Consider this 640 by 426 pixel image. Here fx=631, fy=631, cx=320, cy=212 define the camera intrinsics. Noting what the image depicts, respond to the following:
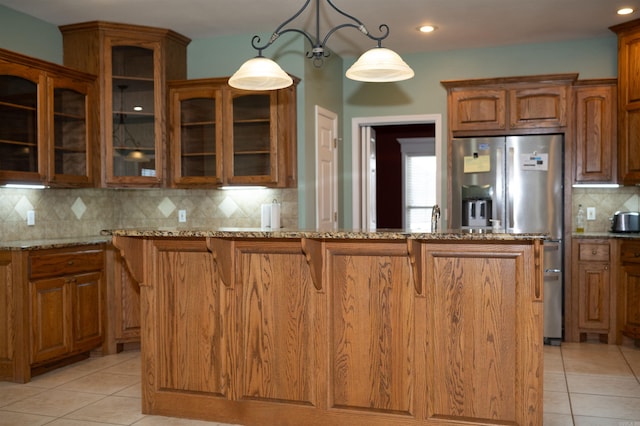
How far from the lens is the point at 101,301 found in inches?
194

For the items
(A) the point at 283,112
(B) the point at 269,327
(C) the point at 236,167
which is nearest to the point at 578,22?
(A) the point at 283,112

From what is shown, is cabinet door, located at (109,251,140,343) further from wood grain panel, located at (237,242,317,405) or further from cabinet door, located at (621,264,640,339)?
cabinet door, located at (621,264,640,339)

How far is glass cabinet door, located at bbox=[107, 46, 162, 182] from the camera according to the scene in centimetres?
520

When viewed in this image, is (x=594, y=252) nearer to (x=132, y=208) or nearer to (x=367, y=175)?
(x=367, y=175)

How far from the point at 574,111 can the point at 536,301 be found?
123 inches

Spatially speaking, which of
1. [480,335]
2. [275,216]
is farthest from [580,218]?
[480,335]

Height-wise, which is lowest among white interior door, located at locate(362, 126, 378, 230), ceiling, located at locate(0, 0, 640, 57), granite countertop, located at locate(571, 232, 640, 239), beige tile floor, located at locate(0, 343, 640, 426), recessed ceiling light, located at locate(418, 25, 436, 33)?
beige tile floor, located at locate(0, 343, 640, 426)

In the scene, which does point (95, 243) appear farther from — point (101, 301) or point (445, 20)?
point (445, 20)

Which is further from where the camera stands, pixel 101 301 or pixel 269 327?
pixel 101 301

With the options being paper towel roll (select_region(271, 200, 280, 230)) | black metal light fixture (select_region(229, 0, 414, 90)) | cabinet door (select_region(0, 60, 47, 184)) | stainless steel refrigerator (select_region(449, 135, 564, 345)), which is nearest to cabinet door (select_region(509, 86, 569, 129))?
stainless steel refrigerator (select_region(449, 135, 564, 345))

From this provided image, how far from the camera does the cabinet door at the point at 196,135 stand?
5203mm

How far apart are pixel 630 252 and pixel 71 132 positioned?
15.0 feet

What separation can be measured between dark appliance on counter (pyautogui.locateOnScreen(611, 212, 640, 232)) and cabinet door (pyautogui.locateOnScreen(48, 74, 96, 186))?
4480mm

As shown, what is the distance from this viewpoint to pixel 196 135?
5312mm
